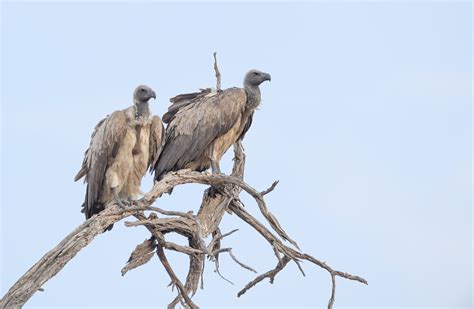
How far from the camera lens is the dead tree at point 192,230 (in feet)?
29.2

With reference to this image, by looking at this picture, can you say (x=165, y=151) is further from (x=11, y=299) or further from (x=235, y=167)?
(x=11, y=299)

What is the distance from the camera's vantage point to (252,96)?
A: 463 inches

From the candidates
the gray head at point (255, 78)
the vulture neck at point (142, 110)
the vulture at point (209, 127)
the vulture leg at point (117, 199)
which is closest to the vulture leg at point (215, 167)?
the vulture at point (209, 127)

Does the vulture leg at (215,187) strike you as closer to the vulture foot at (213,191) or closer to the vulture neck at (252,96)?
the vulture foot at (213,191)

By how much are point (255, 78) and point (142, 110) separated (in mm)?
2067

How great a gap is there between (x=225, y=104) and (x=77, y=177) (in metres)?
2.14

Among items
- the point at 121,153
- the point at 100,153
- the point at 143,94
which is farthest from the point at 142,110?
the point at 100,153

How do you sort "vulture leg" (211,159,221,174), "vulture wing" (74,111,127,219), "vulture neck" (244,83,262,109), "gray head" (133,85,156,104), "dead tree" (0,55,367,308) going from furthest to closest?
"vulture neck" (244,83,262,109), "vulture leg" (211,159,221,174), "gray head" (133,85,156,104), "vulture wing" (74,111,127,219), "dead tree" (0,55,367,308)

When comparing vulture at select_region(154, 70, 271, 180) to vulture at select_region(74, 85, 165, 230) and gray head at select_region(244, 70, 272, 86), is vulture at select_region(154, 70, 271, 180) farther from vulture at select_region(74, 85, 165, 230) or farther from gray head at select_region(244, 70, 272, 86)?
vulture at select_region(74, 85, 165, 230)

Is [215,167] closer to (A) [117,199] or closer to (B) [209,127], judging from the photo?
(B) [209,127]

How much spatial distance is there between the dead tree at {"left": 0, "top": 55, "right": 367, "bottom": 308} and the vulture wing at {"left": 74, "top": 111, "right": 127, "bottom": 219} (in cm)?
51

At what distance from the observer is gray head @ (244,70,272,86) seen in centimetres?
1178

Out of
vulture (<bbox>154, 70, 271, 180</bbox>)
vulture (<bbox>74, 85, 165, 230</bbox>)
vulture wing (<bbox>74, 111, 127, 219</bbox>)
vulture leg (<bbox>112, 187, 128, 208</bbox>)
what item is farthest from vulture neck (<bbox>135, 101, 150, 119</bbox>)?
vulture (<bbox>154, 70, 271, 180</bbox>)

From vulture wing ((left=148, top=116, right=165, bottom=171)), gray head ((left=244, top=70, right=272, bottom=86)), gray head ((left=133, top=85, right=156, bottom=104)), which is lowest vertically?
vulture wing ((left=148, top=116, right=165, bottom=171))
